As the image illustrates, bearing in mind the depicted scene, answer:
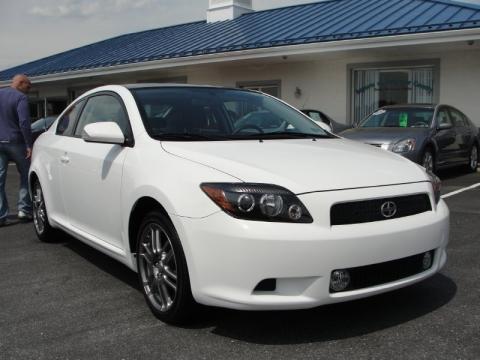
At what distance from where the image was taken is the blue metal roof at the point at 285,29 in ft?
44.0

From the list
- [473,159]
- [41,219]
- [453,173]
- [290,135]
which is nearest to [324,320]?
[290,135]

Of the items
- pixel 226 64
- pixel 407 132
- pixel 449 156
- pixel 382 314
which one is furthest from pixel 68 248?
pixel 226 64

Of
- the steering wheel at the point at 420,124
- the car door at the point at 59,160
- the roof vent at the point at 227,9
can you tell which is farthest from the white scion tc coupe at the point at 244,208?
the roof vent at the point at 227,9

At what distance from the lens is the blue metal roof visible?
1341 cm

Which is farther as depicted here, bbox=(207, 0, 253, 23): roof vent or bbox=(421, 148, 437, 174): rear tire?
bbox=(207, 0, 253, 23): roof vent

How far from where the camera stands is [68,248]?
18.6ft

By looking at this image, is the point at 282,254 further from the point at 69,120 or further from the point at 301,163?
the point at 69,120

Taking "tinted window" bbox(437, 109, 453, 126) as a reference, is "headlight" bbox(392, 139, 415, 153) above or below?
below

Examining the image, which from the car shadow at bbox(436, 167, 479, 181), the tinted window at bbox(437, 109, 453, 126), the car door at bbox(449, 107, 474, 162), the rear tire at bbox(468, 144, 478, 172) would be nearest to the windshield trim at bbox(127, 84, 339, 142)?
the tinted window at bbox(437, 109, 453, 126)

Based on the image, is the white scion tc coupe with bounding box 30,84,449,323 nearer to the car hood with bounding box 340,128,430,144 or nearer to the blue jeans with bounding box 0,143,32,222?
the blue jeans with bounding box 0,143,32,222

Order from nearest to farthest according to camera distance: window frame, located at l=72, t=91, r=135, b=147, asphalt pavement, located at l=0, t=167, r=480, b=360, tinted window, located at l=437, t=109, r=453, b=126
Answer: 1. asphalt pavement, located at l=0, t=167, r=480, b=360
2. window frame, located at l=72, t=91, r=135, b=147
3. tinted window, located at l=437, t=109, r=453, b=126

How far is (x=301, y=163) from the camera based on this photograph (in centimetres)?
347

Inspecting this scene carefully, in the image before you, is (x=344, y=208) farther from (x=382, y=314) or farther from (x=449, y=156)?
(x=449, y=156)

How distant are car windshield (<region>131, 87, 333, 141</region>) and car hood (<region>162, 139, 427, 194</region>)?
26 centimetres
